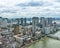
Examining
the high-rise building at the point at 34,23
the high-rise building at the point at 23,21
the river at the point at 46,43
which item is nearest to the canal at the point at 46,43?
the river at the point at 46,43

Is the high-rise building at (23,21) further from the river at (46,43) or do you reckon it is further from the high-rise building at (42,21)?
the river at (46,43)

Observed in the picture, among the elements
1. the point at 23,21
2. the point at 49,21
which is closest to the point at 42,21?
the point at 49,21

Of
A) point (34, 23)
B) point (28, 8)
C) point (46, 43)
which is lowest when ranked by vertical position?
point (46, 43)

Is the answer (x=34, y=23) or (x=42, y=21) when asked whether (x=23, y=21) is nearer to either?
(x=34, y=23)

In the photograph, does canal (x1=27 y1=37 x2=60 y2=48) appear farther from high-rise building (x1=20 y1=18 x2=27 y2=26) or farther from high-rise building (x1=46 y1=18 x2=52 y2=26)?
high-rise building (x1=20 y1=18 x2=27 y2=26)

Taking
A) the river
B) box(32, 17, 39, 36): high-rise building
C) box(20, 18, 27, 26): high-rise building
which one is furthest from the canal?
box(20, 18, 27, 26): high-rise building

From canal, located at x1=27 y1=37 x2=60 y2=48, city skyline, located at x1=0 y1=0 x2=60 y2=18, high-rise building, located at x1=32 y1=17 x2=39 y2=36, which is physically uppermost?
city skyline, located at x1=0 y1=0 x2=60 y2=18

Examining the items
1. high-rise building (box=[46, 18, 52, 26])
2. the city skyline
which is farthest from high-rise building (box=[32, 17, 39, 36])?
high-rise building (box=[46, 18, 52, 26])

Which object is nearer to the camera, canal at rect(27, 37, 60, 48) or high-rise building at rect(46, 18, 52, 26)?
canal at rect(27, 37, 60, 48)

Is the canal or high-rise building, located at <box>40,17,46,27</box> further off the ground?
high-rise building, located at <box>40,17,46,27</box>
